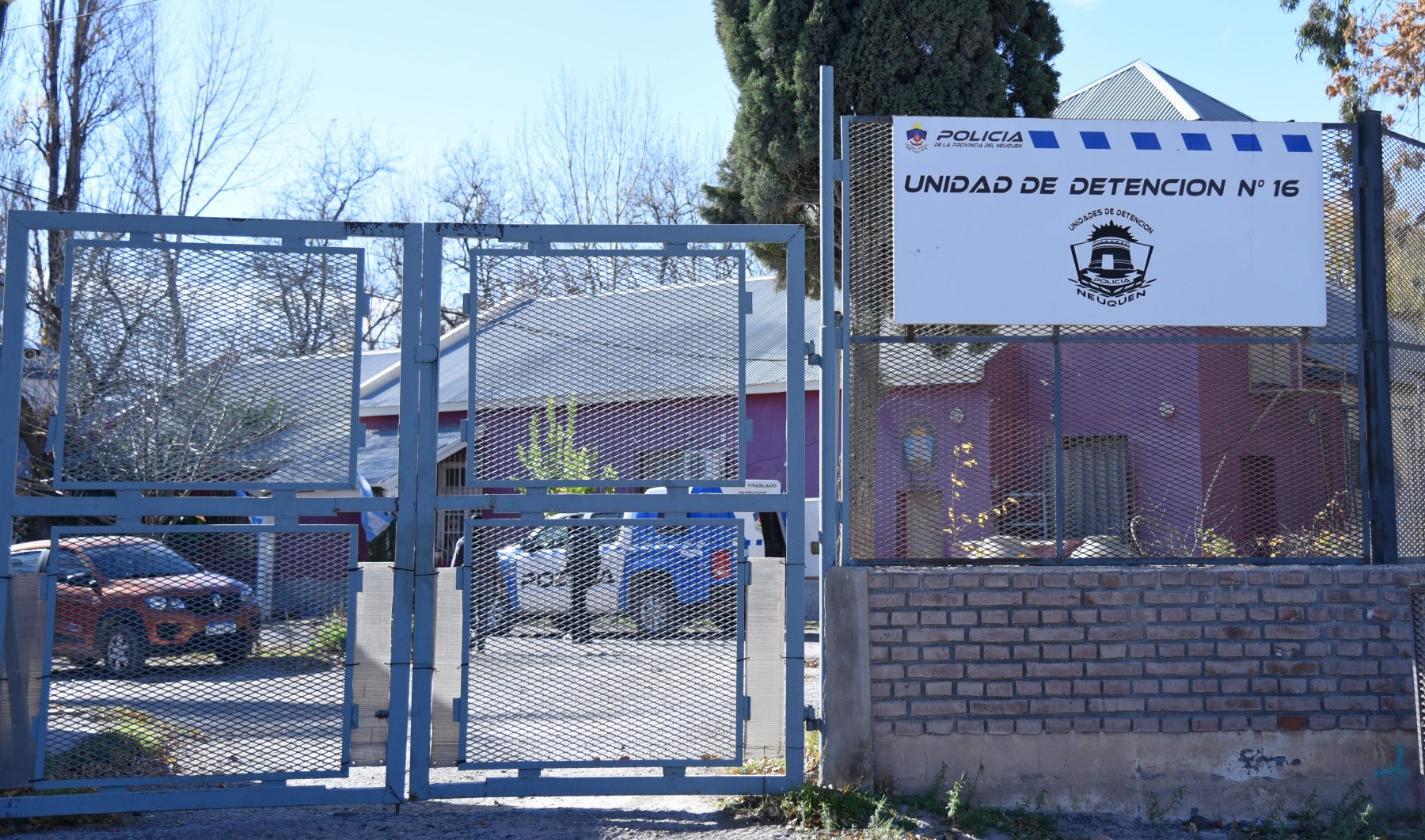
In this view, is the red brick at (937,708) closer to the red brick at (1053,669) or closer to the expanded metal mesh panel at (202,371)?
the red brick at (1053,669)

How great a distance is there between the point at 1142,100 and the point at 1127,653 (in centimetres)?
1753

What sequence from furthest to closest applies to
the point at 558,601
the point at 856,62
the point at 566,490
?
the point at 856,62, the point at 566,490, the point at 558,601

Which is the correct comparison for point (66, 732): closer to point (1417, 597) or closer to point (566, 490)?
point (566, 490)

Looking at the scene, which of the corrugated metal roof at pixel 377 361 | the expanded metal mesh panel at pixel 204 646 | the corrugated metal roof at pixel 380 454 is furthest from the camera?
the corrugated metal roof at pixel 377 361

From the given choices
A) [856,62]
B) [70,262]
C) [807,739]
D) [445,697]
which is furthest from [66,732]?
[856,62]

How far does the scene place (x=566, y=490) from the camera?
22.9ft

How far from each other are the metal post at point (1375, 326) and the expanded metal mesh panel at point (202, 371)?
220 inches

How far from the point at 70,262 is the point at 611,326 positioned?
9.10 feet

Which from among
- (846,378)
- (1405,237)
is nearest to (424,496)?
(846,378)

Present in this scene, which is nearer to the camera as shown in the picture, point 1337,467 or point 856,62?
point 1337,467

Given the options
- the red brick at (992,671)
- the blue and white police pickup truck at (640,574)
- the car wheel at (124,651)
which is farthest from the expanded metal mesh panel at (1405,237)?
the car wheel at (124,651)

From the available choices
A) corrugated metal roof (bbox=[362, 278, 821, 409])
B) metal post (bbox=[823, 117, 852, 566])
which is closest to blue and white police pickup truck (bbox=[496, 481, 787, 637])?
metal post (bbox=[823, 117, 852, 566])

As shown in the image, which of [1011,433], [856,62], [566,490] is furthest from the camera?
[856,62]

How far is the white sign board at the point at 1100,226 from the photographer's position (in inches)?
252
